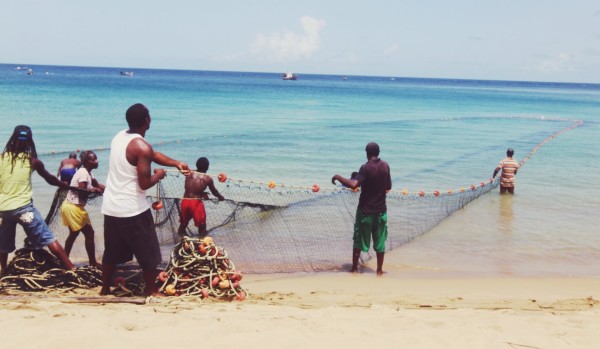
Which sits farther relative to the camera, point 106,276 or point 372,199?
point 372,199

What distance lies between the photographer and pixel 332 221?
29.2ft

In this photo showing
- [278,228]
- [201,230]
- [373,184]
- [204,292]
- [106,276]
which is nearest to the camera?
[106,276]

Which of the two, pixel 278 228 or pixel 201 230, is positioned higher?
pixel 201 230

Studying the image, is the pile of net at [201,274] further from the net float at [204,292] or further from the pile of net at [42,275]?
the pile of net at [42,275]

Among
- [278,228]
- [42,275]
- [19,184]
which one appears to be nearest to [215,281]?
[42,275]

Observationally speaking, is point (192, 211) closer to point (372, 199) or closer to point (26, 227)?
point (26, 227)

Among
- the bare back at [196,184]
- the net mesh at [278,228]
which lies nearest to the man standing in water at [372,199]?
the net mesh at [278,228]

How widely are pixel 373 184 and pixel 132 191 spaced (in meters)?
2.94

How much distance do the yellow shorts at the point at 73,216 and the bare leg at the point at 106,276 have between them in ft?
→ 3.60

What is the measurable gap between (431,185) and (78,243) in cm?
917

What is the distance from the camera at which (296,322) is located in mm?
4238

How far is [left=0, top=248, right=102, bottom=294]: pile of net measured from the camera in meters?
5.07

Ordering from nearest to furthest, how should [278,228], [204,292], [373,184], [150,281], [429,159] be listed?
[150,281], [204,292], [373,184], [278,228], [429,159]

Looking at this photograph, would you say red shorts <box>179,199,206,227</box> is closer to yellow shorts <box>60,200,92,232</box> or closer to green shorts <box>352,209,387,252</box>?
yellow shorts <box>60,200,92,232</box>
